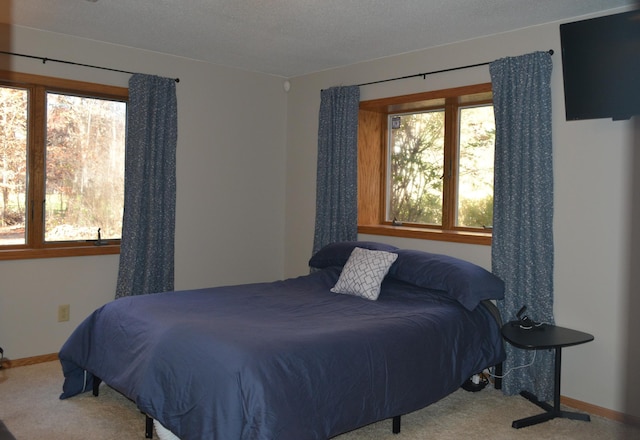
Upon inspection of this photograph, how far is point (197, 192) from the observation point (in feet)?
16.3

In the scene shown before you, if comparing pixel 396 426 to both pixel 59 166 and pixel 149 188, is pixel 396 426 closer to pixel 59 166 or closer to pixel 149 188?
pixel 149 188

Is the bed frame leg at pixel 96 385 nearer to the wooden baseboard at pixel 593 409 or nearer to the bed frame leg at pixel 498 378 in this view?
the bed frame leg at pixel 498 378

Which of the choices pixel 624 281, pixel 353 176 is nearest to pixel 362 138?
pixel 353 176

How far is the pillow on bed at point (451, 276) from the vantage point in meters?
3.49

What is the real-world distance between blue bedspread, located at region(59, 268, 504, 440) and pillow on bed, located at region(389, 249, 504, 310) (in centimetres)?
8

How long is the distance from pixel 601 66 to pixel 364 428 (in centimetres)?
240

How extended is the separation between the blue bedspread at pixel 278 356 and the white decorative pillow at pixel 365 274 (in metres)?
0.11

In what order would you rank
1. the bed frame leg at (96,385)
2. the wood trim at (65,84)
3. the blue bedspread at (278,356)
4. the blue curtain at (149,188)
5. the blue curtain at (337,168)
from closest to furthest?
the blue bedspread at (278,356) < the bed frame leg at (96,385) < the wood trim at (65,84) < the blue curtain at (149,188) < the blue curtain at (337,168)

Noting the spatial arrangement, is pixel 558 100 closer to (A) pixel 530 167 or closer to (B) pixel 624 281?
(A) pixel 530 167

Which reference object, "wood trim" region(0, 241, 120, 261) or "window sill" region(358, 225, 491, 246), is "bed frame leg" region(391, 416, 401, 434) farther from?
"wood trim" region(0, 241, 120, 261)

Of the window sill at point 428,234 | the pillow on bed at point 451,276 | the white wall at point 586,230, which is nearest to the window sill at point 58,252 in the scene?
the window sill at point 428,234

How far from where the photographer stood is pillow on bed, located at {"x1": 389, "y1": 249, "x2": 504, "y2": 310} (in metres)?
3.49

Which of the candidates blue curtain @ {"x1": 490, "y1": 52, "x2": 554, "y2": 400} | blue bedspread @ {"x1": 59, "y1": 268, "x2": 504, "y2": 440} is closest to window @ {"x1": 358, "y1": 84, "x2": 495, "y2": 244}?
blue curtain @ {"x1": 490, "y1": 52, "x2": 554, "y2": 400}

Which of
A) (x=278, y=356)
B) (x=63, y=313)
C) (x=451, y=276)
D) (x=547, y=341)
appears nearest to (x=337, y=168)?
(x=451, y=276)
